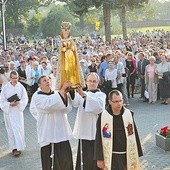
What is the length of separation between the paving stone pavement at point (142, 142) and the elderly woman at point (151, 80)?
498 mm

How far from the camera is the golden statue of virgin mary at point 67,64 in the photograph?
733cm

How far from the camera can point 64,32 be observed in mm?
7496

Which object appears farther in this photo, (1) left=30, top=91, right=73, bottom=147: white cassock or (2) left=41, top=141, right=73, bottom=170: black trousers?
(2) left=41, top=141, right=73, bottom=170: black trousers

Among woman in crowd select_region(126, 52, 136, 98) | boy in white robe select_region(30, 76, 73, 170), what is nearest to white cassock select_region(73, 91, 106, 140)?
boy in white robe select_region(30, 76, 73, 170)

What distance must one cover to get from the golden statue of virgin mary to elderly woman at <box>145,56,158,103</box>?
10.00 meters

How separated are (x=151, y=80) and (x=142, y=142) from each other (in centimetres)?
611

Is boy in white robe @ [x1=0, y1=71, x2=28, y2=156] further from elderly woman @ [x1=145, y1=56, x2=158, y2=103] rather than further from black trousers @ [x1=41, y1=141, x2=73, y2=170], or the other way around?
elderly woman @ [x1=145, y1=56, x2=158, y2=103]

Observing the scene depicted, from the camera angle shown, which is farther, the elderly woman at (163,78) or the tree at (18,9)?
the tree at (18,9)

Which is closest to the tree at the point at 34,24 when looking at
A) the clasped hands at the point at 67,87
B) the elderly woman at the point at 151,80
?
the elderly woman at the point at 151,80

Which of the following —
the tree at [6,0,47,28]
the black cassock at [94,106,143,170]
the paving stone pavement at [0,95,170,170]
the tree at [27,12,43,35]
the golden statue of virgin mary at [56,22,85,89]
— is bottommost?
the paving stone pavement at [0,95,170,170]

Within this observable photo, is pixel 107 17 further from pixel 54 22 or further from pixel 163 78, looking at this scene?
pixel 163 78

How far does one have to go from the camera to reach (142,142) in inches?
459

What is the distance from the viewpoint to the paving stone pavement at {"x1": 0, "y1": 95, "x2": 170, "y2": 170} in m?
10.0

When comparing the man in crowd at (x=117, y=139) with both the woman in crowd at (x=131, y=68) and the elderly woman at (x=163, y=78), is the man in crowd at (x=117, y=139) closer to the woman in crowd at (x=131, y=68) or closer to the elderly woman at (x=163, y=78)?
the elderly woman at (x=163, y=78)
